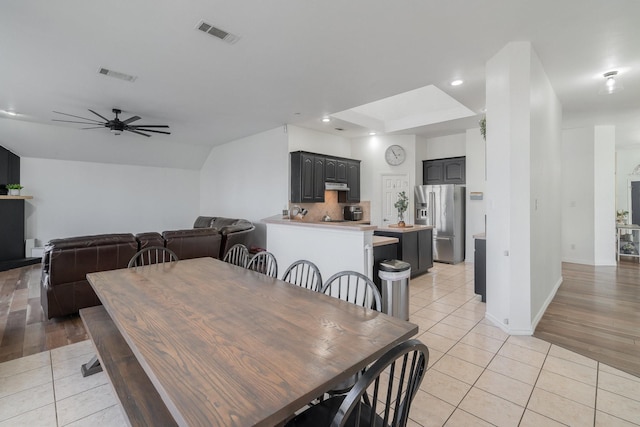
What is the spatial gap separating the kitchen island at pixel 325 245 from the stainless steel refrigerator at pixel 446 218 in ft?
10.8

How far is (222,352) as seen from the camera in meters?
1.13

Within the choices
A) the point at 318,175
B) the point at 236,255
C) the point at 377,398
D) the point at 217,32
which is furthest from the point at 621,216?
the point at 217,32

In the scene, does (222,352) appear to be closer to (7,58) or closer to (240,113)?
(7,58)

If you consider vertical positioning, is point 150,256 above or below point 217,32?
below

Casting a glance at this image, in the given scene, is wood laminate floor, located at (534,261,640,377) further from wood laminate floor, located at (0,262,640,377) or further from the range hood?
the range hood

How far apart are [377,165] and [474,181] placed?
209 cm

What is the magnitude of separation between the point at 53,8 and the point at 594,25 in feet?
14.9

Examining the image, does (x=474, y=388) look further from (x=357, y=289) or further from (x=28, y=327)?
(x=28, y=327)

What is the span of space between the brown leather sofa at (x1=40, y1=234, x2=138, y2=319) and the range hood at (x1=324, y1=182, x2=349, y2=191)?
3847 millimetres

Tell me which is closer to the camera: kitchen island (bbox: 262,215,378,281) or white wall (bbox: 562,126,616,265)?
kitchen island (bbox: 262,215,378,281)

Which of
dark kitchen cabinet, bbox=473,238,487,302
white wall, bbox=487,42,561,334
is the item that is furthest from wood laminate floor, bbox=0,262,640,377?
dark kitchen cabinet, bbox=473,238,487,302

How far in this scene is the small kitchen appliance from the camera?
279 inches

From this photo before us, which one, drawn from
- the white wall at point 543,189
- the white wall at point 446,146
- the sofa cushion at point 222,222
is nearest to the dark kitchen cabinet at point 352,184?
the white wall at point 446,146

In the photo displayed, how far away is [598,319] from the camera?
10.9 feet
